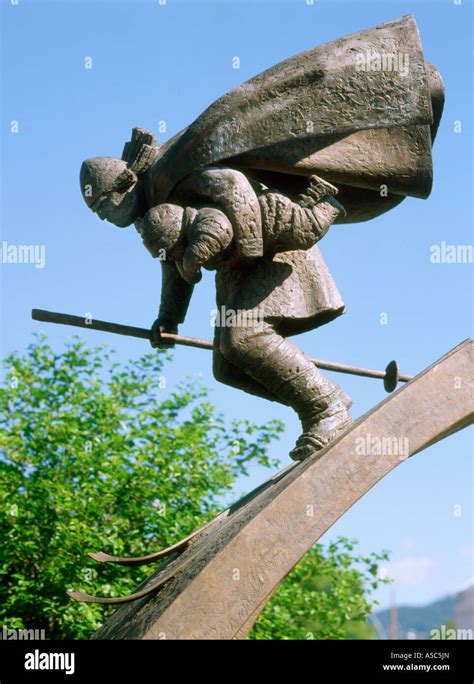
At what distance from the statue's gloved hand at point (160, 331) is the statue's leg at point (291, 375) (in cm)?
64

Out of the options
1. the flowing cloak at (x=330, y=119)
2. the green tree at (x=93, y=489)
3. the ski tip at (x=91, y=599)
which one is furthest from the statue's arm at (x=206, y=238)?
the green tree at (x=93, y=489)

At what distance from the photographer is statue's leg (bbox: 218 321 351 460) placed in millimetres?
4863

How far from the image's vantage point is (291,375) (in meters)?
4.90

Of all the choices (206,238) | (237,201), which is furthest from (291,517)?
(237,201)

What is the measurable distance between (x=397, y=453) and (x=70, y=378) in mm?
8912

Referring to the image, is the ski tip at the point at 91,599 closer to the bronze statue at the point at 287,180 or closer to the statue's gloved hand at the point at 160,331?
the bronze statue at the point at 287,180

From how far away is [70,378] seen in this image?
12898 millimetres

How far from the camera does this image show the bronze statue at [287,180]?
4.84m

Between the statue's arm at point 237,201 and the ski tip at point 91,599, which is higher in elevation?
the statue's arm at point 237,201

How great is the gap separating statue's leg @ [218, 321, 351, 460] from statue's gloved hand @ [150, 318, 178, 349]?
635 mm

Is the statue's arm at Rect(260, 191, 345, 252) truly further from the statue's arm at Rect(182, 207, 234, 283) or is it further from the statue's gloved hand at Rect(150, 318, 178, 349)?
the statue's gloved hand at Rect(150, 318, 178, 349)

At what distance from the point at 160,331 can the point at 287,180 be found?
1.08 m

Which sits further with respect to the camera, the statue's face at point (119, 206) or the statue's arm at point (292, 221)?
the statue's face at point (119, 206)
